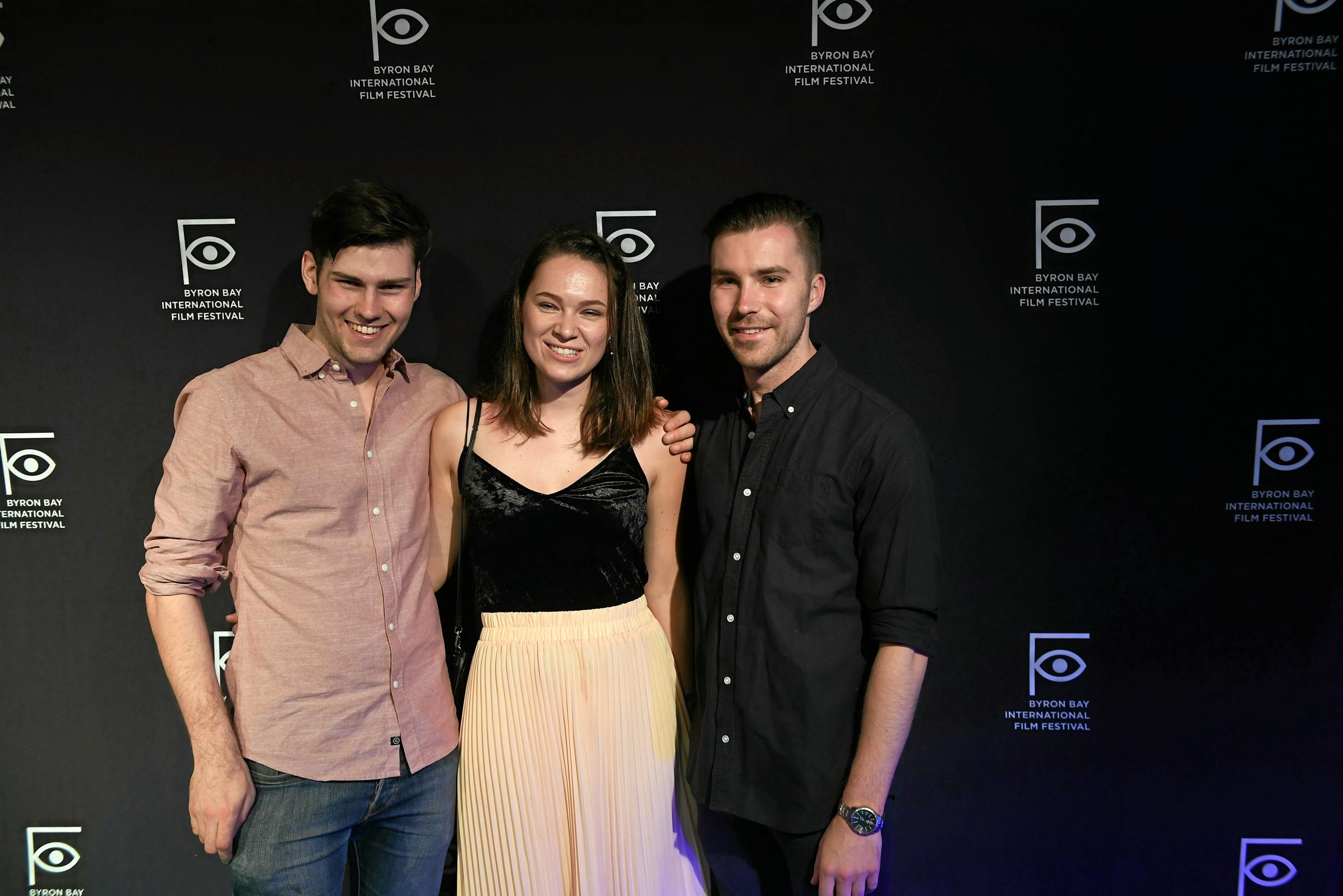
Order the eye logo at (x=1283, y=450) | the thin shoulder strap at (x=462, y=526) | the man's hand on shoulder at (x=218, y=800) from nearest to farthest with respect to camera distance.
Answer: the man's hand on shoulder at (x=218, y=800)
the thin shoulder strap at (x=462, y=526)
the eye logo at (x=1283, y=450)

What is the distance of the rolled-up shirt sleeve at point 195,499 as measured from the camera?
163cm

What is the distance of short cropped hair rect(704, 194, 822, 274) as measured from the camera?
171 centimetres

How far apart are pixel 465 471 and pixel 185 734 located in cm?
137

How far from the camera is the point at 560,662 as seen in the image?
5.89 ft

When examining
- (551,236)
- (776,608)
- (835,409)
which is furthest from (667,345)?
(776,608)

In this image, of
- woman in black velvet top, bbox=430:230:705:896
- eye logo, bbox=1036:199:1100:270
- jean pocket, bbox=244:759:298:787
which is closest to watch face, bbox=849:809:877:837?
woman in black velvet top, bbox=430:230:705:896

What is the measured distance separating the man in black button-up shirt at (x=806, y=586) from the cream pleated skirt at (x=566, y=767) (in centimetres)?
14

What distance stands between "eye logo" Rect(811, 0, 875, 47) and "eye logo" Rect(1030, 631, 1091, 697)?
5.82 feet

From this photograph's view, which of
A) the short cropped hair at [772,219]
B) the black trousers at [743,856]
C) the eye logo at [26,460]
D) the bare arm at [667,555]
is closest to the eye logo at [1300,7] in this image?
the short cropped hair at [772,219]

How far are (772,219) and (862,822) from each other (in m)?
1.28

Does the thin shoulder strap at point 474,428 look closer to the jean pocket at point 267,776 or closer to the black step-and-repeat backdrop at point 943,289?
the black step-and-repeat backdrop at point 943,289

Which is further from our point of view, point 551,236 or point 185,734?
point 185,734

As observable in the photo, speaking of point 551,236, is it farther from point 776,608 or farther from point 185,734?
point 185,734

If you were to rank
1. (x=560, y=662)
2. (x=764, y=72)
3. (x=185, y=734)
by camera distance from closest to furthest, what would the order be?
(x=560, y=662) < (x=764, y=72) < (x=185, y=734)
